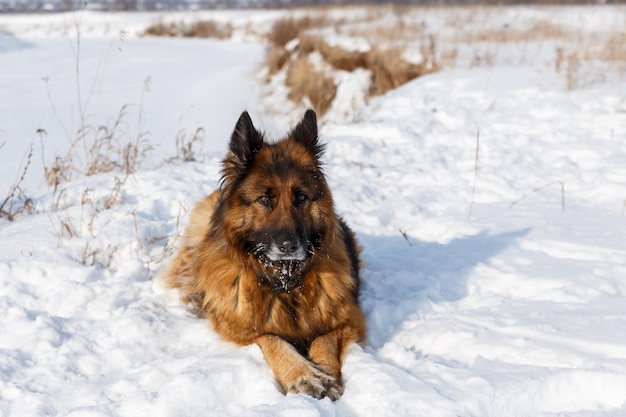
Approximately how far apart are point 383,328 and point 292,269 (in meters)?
0.83

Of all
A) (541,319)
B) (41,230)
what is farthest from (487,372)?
(41,230)

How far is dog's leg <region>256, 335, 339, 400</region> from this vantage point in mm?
2865

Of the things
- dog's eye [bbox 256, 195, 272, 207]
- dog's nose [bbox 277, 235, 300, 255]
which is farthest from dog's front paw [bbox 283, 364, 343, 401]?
dog's eye [bbox 256, 195, 272, 207]

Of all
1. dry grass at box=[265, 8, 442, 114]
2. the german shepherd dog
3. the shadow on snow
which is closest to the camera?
the german shepherd dog

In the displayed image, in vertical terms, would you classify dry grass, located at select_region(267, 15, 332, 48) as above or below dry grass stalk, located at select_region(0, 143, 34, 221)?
above

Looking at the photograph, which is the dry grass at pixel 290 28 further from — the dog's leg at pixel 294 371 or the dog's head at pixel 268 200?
the dog's leg at pixel 294 371

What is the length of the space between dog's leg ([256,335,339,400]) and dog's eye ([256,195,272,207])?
80 cm

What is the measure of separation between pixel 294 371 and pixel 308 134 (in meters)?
1.54

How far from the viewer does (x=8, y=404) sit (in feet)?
8.80

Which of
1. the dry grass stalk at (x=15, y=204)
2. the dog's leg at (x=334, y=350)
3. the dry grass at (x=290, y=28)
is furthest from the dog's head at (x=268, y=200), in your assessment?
the dry grass at (x=290, y=28)

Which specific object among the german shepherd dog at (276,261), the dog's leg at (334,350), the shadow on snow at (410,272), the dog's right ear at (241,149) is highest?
the dog's right ear at (241,149)

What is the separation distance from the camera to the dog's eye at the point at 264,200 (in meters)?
3.39

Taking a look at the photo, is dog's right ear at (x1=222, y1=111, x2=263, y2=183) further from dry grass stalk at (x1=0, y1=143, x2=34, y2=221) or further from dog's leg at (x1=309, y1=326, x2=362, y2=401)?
dry grass stalk at (x1=0, y1=143, x2=34, y2=221)

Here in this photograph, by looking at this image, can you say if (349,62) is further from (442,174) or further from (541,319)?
(541,319)
